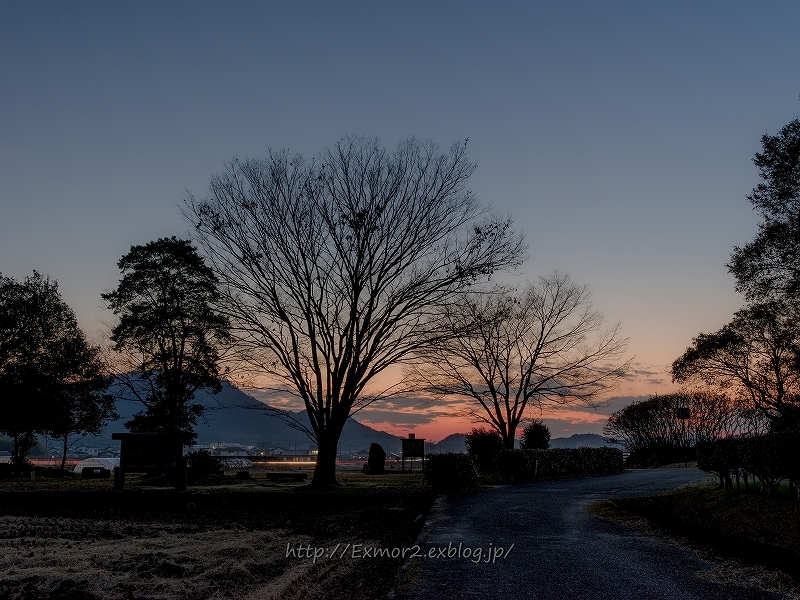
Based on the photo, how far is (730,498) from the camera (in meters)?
12.3

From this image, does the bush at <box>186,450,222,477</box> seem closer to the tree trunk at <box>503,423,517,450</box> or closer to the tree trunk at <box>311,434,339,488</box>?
the tree trunk at <box>311,434,339,488</box>

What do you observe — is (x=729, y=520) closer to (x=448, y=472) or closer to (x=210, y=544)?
(x=210, y=544)

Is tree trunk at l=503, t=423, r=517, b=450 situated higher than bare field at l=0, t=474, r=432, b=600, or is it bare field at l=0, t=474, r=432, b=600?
tree trunk at l=503, t=423, r=517, b=450

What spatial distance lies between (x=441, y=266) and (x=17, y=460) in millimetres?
26682

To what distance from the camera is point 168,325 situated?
30.2m

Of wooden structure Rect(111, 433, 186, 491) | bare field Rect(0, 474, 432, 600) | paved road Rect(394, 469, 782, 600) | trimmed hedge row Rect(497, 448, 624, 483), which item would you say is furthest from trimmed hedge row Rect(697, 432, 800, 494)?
wooden structure Rect(111, 433, 186, 491)

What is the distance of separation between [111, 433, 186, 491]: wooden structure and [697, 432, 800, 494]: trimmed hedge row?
587 inches

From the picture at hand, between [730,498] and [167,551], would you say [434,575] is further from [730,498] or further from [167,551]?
[730,498]

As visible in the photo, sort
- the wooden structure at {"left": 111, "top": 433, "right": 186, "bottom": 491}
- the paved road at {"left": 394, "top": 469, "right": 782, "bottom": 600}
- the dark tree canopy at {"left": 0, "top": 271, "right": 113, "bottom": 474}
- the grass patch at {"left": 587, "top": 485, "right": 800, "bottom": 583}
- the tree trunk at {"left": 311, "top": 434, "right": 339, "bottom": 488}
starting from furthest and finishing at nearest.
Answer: the dark tree canopy at {"left": 0, "top": 271, "right": 113, "bottom": 474}, the wooden structure at {"left": 111, "top": 433, "right": 186, "bottom": 491}, the tree trunk at {"left": 311, "top": 434, "right": 339, "bottom": 488}, the grass patch at {"left": 587, "top": 485, "right": 800, "bottom": 583}, the paved road at {"left": 394, "top": 469, "right": 782, "bottom": 600}

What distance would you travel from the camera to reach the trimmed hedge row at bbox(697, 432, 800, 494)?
1010 centimetres

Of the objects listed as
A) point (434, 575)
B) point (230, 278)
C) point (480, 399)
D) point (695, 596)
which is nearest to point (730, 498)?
point (695, 596)

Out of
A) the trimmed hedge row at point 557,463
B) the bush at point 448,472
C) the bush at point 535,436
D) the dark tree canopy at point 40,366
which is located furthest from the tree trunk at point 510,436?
the dark tree canopy at point 40,366

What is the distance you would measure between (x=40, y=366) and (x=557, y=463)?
25507 millimetres

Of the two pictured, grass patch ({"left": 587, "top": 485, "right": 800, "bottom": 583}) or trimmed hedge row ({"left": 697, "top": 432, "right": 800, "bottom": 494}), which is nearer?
grass patch ({"left": 587, "top": 485, "right": 800, "bottom": 583})
